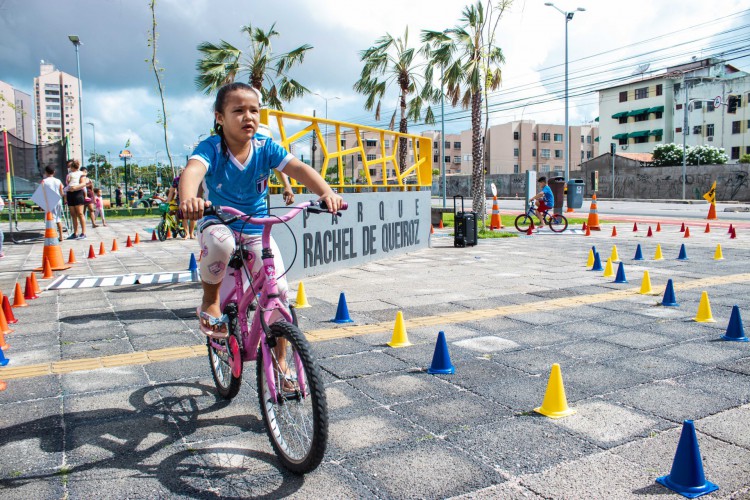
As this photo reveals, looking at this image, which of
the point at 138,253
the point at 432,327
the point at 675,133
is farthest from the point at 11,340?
the point at 675,133

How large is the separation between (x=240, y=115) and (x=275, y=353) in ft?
4.51

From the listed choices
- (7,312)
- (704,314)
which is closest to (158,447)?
(7,312)

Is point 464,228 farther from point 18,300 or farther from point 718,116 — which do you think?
point 718,116

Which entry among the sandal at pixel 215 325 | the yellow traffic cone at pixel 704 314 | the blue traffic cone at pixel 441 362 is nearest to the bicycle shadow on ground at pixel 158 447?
the sandal at pixel 215 325

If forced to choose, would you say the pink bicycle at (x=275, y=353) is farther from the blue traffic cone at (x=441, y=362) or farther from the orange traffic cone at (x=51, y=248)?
the orange traffic cone at (x=51, y=248)

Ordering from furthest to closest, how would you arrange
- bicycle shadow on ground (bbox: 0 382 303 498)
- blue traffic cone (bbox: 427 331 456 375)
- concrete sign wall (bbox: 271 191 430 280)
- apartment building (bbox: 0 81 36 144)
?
1. apartment building (bbox: 0 81 36 144)
2. concrete sign wall (bbox: 271 191 430 280)
3. blue traffic cone (bbox: 427 331 456 375)
4. bicycle shadow on ground (bbox: 0 382 303 498)

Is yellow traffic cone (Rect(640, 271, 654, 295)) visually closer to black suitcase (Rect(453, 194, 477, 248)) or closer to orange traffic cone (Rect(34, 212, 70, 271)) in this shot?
black suitcase (Rect(453, 194, 477, 248))

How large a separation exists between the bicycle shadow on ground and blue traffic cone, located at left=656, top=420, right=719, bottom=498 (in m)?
1.63

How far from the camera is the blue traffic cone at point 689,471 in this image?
2.50 m

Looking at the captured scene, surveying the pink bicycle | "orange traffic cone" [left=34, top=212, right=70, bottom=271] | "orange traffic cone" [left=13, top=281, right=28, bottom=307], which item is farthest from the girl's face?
"orange traffic cone" [left=34, top=212, right=70, bottom=271]

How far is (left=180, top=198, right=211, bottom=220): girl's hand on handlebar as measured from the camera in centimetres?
272

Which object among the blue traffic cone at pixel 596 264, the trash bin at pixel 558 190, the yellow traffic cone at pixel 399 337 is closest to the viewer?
the yellow traffic cone at pixel 399 337

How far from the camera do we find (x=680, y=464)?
8.30 ft

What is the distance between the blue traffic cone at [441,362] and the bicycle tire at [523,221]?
12749 mm
